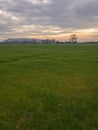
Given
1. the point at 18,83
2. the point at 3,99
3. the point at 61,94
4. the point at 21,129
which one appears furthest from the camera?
the point at 18,83

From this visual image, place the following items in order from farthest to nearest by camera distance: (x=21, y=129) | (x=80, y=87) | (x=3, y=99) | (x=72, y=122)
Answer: (x=80, y=87), (x=3, y=99), (x=72, y=122), (x=21, y=129)

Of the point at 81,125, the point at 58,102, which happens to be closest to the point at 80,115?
the point at 81,125

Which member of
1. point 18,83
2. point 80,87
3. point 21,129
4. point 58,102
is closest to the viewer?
point 21,129

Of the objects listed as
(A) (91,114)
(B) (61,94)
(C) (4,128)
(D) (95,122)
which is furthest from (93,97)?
(C) (4,128)

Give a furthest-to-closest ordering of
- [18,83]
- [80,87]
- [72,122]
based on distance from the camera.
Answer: [18,83] → [80,87] → [72,122]

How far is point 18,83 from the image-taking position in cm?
1308

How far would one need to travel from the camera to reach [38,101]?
9.16 m

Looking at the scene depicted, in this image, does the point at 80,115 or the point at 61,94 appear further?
the point at 61,94

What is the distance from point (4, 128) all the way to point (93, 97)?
464cm

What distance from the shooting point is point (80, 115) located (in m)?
7.47

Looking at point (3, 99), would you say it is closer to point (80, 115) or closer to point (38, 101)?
point (38, 101)

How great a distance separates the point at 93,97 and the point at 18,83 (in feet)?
16.5

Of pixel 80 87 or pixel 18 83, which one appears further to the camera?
pixel 18 83

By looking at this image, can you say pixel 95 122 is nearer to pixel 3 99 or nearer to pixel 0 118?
pixel 0 118
